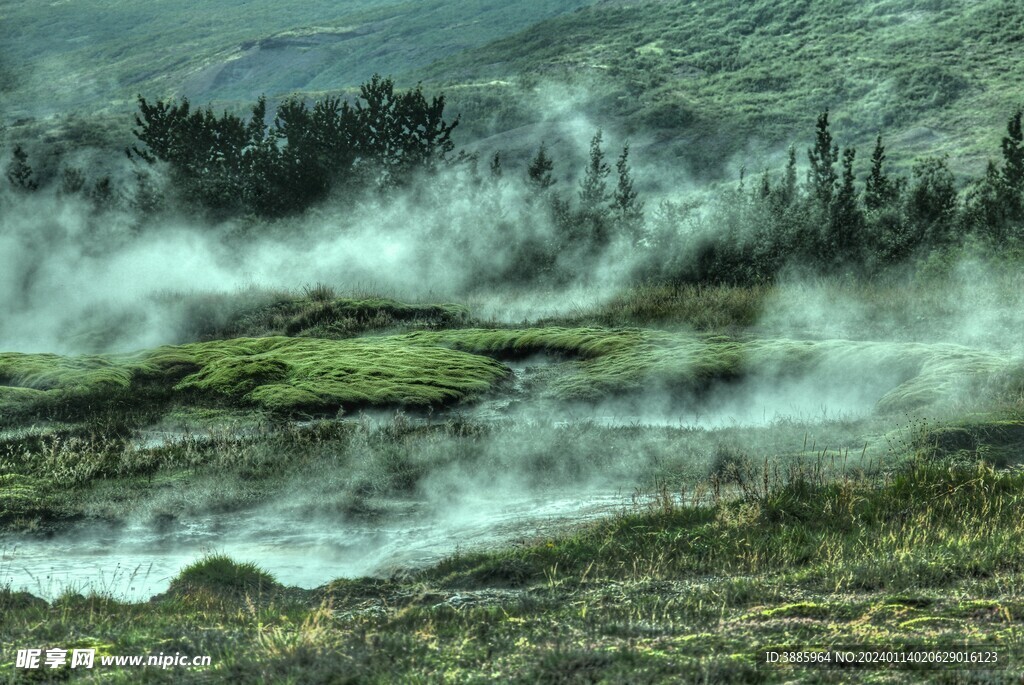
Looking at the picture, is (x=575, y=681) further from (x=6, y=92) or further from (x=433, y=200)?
(x=6, y=92)

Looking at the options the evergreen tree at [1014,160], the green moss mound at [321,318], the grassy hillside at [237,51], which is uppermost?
the grassy hillside at [237,51]

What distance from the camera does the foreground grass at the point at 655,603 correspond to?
507cm

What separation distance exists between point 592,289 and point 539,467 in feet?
61.4

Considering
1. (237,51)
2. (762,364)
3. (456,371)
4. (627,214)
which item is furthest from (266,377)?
(237,51)

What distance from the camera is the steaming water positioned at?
9.28m

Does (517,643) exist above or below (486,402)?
above

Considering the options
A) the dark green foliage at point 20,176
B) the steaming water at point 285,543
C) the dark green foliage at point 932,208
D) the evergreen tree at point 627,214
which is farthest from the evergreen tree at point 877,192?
the dark green foliage at point 20,176

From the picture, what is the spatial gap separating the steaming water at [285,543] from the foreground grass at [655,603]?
0.64 meters

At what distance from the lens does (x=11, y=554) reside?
10.2 meters

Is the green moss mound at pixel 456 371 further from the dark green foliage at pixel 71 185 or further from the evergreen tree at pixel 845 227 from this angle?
the dark green foliage at pixel 71 185

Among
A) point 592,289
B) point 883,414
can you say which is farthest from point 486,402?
point 592,289

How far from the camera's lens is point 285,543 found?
10477 millimetres

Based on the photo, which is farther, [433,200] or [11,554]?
[433,200]

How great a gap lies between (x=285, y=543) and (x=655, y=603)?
499 cm
